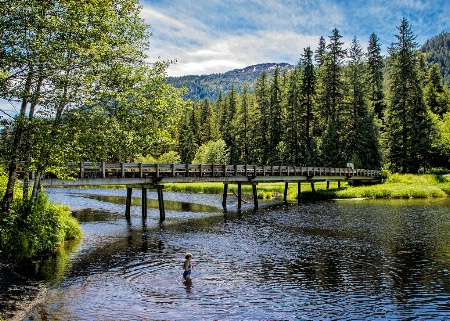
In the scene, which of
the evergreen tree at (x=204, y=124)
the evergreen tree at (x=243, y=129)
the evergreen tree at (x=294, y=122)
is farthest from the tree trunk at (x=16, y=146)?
the evergreen tree at (x=204, y=124)

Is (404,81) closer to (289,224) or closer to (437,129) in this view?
(437,129)

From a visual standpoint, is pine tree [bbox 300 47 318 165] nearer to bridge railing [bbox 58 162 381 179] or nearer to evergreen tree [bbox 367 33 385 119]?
evergreen tree [bbox 367 33 385 119]

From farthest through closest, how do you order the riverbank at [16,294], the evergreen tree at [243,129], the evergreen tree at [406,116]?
the evergreen tree at [243,129]
the evergreen tree at [406,116]
the riverbank at [16,294]

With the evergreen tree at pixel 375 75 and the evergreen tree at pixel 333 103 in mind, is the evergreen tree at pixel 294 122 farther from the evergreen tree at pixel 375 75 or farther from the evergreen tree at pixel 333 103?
the evergreen tree at pixel 375 75

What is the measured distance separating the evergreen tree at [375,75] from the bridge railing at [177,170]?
42614mm

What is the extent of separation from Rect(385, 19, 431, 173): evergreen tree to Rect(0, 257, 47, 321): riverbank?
60485mm

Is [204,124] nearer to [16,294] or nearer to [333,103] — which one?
[333,103]

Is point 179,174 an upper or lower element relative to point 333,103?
lower

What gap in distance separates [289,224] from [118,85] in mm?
16787

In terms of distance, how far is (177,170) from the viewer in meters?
33.0

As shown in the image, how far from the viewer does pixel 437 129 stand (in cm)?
6316

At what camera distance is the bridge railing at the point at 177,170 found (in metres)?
26.3

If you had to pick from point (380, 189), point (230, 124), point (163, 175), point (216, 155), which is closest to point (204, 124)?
point (230, 124)

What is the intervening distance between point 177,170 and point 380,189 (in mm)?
29337
